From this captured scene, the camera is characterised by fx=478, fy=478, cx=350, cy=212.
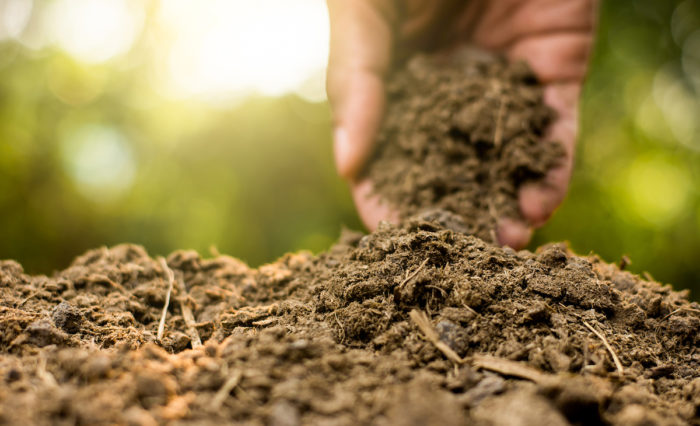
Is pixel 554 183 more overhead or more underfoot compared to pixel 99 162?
more underfoot

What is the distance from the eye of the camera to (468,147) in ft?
9.72

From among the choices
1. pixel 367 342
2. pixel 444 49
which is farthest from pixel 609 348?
pixel 444 49

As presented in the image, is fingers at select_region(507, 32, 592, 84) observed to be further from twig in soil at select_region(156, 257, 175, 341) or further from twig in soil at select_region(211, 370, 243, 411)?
twig in soil at select_region(211, 370, 243, 411)

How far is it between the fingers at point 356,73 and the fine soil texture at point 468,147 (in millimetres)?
152

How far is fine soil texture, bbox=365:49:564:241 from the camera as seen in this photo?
2828 mm

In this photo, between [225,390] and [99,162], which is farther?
[99,162]

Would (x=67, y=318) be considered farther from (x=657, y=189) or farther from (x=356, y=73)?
(x=657, y=189)

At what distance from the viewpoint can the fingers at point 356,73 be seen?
326 cm

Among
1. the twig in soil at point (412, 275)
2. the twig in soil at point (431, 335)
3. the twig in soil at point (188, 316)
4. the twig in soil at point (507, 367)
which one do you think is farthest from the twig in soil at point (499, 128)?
the twig in soil at point (188, 316)

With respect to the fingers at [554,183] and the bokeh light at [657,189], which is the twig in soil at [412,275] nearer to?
the fingers at [554,183]

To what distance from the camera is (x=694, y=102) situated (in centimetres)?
786

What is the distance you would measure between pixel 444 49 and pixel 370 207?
5.25 ft

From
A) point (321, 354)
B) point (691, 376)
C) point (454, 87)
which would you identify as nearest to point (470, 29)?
point (454, 87)

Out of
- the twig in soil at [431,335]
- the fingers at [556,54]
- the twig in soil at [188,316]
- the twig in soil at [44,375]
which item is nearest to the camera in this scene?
the twig in soil at [44,375]
